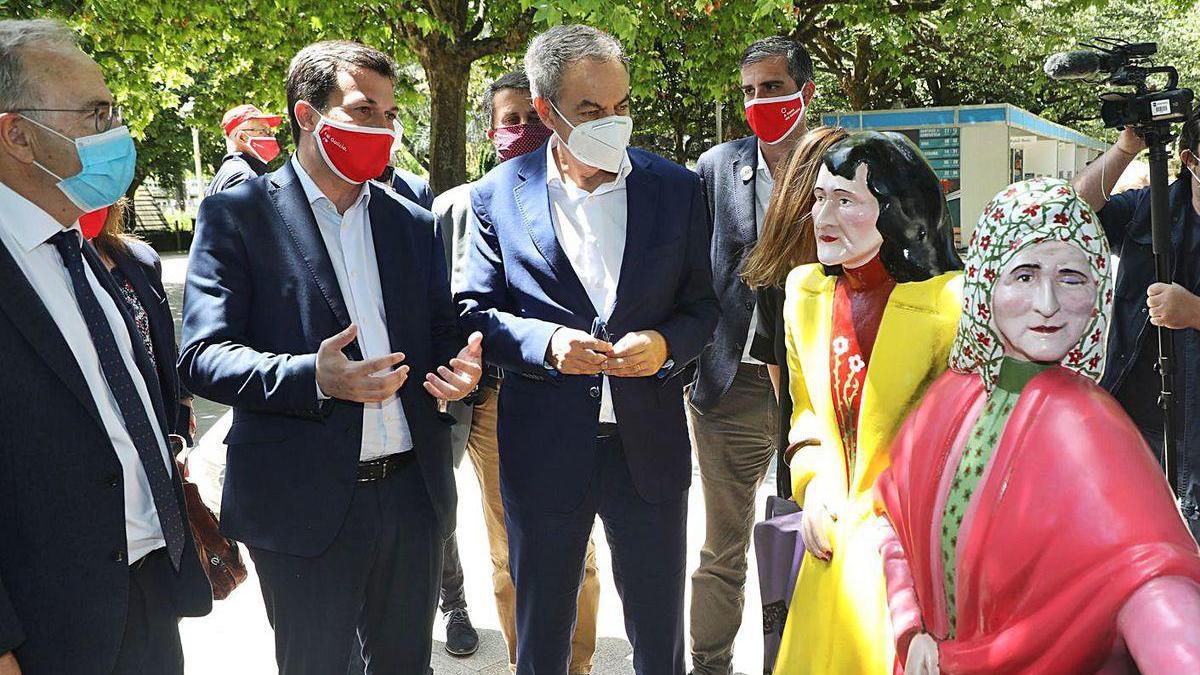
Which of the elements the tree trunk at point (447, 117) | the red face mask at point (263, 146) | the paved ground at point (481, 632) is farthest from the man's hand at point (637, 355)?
the tree trunk at point (447, 117)

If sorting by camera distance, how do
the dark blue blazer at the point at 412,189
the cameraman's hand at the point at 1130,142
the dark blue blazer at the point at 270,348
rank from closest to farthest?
1. the dark blue blazer at the point at 270,348
2. the cameraman's hand at the point at 1130,142
3. the dark blue blazer at the point at 412,189

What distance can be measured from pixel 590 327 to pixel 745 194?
3.42 ft

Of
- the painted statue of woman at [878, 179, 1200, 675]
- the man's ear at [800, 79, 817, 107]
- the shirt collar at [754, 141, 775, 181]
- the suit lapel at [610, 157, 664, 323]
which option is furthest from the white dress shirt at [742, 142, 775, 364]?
the painted statue of woman at [878, 179, 1200, 675]

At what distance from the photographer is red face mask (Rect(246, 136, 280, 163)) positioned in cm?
612

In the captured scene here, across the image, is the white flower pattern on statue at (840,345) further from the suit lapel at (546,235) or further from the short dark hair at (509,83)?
the short dark hair at (509,83)

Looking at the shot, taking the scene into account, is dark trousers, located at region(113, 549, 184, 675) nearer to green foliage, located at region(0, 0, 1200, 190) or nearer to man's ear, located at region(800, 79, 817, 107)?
man's ear, located at region(800, 79, 817, 107)

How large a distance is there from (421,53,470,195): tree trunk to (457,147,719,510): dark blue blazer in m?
8.96

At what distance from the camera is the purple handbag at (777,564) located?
2314mm

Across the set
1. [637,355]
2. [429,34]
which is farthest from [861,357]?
[429,34]

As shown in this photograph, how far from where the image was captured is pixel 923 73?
25.5 metres

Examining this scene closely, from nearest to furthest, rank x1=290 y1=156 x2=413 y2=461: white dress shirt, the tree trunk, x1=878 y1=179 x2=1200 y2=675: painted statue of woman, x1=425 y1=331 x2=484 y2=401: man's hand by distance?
x1=878 y1=179 x2=1200 y2=675: painted statue of woman < x1=425 y1=331 x2=484 y2=401: man's hand < x1=290 y1=156 x2=413 y2=461: white dress shirt < the tree trunk

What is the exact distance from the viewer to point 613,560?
10.3ft

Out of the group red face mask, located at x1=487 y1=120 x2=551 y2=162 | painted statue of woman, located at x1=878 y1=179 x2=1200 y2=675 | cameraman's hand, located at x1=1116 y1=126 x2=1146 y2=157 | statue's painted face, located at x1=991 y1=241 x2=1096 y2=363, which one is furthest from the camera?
red face mask, located at x1=487 y1=120 x2=551 y2=162

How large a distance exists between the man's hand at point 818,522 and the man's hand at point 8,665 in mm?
1621
